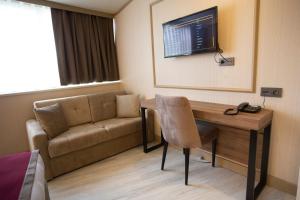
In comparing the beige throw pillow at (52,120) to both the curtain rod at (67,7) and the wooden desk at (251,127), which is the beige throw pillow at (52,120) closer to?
the curtain rod at (67,7)

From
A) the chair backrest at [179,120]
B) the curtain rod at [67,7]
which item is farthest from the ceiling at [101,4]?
the chair backrest at [179,120]

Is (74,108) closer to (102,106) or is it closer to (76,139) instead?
(102,106)

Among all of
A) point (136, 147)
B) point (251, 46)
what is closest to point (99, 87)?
point (136, 147)

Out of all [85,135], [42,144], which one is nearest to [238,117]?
[85,135]

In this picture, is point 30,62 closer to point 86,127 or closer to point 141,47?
point 86,127

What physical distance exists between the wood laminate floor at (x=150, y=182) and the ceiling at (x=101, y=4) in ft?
8.24

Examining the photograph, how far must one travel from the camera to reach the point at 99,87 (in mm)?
3555

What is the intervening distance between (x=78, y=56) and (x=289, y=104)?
121 inches

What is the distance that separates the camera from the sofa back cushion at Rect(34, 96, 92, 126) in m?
2.80

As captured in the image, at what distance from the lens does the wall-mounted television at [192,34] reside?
203 centimetres

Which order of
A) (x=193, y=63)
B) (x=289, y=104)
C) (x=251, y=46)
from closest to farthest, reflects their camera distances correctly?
(x=289, y=104)
(x=251, y=46)
(x=193, y=63)

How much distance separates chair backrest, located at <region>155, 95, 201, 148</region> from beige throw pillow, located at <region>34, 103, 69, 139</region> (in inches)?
56.2

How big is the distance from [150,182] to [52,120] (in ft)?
4.89

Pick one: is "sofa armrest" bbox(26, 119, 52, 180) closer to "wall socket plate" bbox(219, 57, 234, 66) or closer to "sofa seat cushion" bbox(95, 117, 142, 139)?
"sofa seat cushion" bbox(95, 117, 142, 139)
